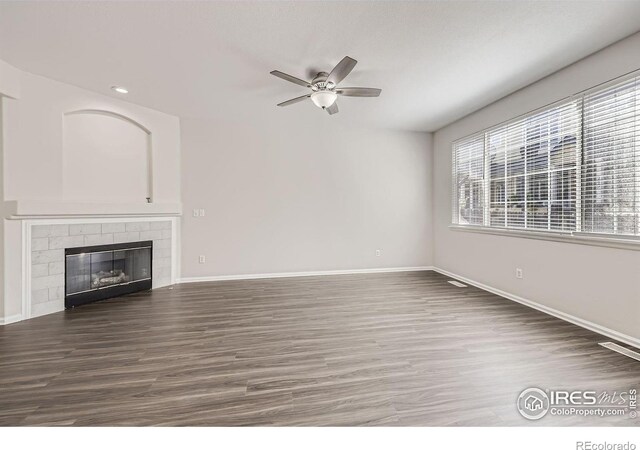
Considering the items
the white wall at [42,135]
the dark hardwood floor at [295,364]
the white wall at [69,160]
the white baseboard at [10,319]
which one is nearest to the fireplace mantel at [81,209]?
the white wall at [69,160]

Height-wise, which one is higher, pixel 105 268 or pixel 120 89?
pixel 120 89

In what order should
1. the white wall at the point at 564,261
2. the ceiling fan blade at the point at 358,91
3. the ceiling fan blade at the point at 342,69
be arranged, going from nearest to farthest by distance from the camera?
the ceiling fan blade at the point at 342,69 < the white wall at the point at 564,261 < the ceiling fan blade at the point at 358,91

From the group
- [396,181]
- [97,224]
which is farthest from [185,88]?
[396,181]

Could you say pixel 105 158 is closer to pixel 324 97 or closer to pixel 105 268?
pixel 105 268

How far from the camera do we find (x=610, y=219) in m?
2.52

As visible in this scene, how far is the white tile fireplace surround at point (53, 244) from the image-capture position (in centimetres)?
304

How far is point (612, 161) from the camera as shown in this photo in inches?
98.2

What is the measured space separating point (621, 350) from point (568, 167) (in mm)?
1806

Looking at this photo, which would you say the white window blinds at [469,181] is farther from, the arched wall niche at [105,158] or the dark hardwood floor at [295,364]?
the arched wall niche at [105,158]

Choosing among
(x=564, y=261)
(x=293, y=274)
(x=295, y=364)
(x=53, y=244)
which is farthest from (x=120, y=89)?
(x=564, y=261)

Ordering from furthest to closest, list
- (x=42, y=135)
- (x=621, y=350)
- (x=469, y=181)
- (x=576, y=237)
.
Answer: (x=469, y=181)
(x=42, y=135)
(x=576, y=237)
(x=621, y=350)

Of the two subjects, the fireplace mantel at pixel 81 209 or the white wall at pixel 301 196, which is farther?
the white wall at pixel 301 196

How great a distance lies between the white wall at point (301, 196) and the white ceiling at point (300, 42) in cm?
130

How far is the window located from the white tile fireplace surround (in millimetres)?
5420
